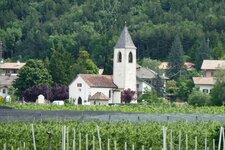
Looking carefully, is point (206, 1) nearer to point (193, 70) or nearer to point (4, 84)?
point (193, 70)

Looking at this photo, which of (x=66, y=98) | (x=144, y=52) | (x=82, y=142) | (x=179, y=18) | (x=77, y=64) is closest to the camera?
(x=82, y=142)

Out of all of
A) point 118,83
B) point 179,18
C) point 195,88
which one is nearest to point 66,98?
point 118,83

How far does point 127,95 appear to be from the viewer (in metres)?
99.3

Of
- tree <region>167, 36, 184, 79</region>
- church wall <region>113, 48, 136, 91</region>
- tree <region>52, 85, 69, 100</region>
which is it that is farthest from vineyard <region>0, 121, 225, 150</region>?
tree <region>167, 36, 184, 79</region>

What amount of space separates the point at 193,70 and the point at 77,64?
74.9 feet

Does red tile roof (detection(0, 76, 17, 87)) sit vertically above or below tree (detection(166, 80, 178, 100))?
above

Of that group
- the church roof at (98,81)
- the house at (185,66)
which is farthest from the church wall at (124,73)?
the house at (185,66)

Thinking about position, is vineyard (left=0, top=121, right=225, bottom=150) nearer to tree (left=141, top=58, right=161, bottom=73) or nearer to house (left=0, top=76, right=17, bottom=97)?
house (left=0, top=76, right=17, bottom=97)

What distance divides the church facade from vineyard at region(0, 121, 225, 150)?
4956cm

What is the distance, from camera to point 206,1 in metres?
173

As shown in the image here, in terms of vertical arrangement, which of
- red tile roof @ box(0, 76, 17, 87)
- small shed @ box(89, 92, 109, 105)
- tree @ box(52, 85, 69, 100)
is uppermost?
red tile roof @ box(0, 76, 17, 87)

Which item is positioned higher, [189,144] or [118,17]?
[118,17]

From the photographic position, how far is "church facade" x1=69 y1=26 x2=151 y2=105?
98.0m

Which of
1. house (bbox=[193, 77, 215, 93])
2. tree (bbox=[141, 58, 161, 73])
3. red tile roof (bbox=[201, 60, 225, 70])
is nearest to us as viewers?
house (bbox=[193, 77, 215, 93])
